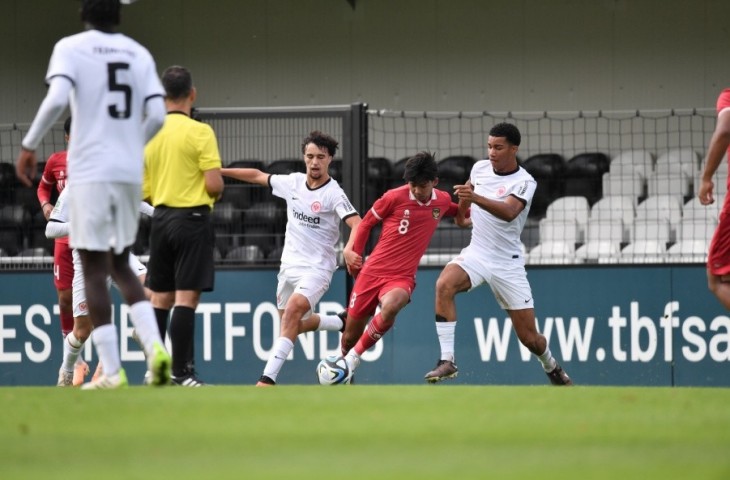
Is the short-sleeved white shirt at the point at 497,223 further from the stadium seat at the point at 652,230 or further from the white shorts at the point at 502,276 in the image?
the stadium seat at the point at 652,230

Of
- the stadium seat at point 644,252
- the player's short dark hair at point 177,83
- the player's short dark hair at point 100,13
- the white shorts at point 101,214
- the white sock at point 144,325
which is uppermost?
the player's short dark hair at point 100,13

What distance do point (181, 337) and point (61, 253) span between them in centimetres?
360

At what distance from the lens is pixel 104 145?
296 inches

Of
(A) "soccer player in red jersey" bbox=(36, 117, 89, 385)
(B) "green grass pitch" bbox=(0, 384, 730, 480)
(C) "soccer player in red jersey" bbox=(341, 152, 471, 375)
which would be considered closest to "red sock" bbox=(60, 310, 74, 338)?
(A) "soccer player in red jersey" bbox=(36, 117, 89, 385)

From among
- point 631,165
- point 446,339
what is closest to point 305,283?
point 446,339

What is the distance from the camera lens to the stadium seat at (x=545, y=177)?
52.2ft

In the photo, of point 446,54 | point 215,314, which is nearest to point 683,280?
point 215,314

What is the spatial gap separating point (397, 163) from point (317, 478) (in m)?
12.3

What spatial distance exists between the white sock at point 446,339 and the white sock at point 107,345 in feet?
13.2

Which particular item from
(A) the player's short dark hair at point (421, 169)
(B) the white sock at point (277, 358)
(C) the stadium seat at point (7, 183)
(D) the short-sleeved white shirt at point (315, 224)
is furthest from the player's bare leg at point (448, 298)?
(C) the stadium seat at point (7, 183)

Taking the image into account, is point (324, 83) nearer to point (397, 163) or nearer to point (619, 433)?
point (397, 163)

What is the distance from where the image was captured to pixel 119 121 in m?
7.58

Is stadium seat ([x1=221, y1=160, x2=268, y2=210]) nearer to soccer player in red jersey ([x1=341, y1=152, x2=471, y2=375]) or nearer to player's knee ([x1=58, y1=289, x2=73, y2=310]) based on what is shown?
player's knee ([x1=58, y1=289, x2=73, y2=310])

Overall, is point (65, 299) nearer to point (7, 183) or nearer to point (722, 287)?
point (7, 183)
